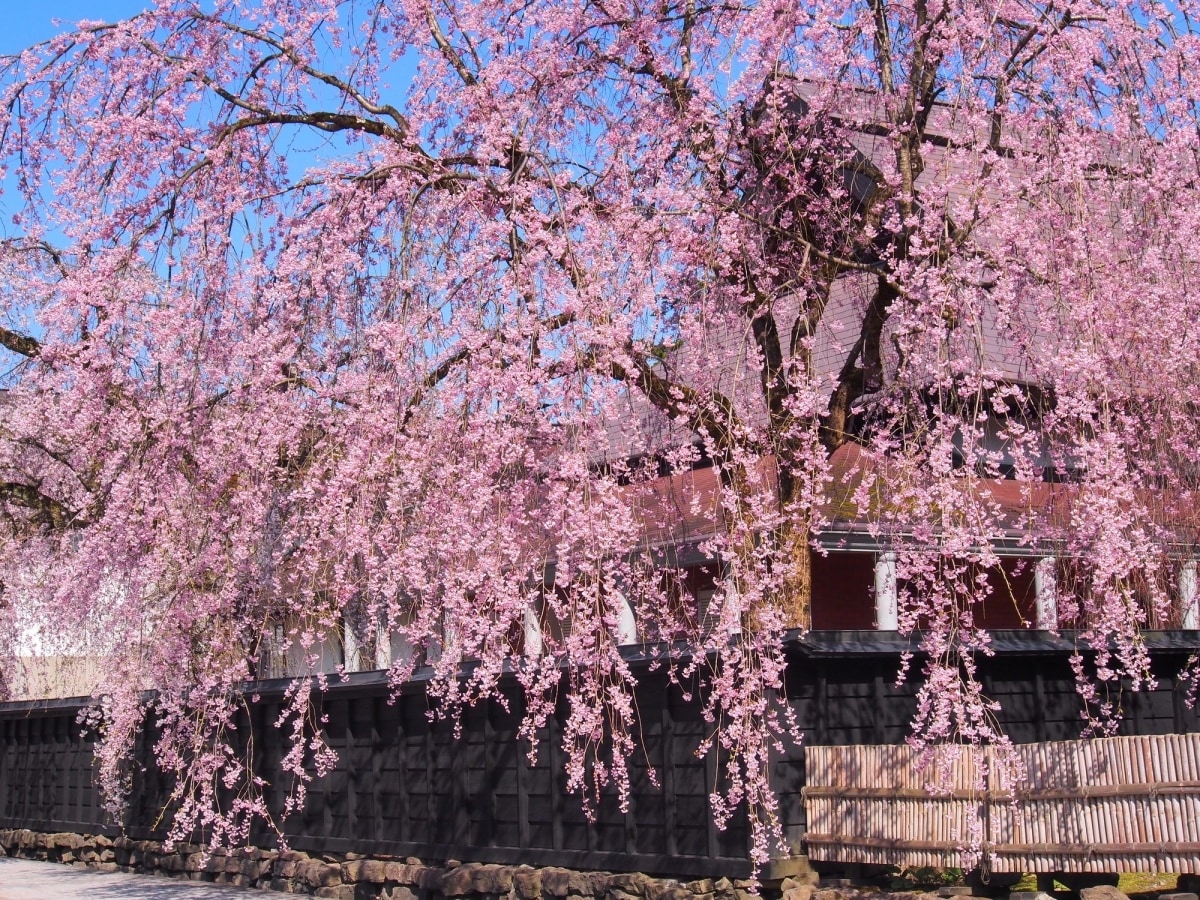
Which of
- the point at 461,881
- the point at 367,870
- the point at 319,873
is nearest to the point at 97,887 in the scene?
the point at 319,873

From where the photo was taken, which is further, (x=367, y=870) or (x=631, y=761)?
(x=367, y=870)

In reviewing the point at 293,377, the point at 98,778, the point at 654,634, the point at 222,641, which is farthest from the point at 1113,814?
the point at 98,778

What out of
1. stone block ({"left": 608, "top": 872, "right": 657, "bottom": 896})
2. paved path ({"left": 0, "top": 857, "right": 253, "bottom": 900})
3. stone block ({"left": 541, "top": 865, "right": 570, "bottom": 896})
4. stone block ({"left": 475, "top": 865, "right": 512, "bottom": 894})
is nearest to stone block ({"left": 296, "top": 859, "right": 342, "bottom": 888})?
paved path ({"left": 0, "top": 857, "right": 253, "bottom": 900})

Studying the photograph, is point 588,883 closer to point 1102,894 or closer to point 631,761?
point 631,761

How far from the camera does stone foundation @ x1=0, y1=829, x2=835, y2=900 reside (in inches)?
390

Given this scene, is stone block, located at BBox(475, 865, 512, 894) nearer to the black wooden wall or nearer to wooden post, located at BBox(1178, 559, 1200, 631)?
the black wooden wall

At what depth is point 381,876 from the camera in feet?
41.5

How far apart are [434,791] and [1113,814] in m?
6.11

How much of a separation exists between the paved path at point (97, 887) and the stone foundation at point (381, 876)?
0.24 m

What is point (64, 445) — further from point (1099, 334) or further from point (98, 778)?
point (1099, 334)

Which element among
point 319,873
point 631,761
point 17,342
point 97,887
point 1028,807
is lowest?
point 97,887

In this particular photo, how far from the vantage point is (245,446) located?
9.95 meters

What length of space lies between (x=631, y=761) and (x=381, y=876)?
328 cm

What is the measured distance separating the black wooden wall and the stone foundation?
0.42 ft
